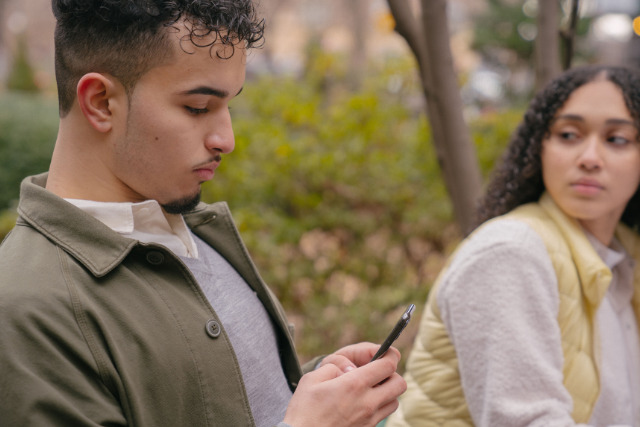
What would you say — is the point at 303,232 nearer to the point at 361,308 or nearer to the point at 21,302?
the point at 361,308

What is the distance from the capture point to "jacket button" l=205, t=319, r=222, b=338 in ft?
4.29

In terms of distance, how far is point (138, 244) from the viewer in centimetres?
129

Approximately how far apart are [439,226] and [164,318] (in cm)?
351

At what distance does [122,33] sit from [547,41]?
2.56 metres

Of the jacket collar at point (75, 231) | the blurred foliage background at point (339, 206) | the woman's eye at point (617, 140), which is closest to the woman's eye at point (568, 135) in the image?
the woman's eye at point (617, 140)

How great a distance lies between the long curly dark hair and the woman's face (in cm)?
3

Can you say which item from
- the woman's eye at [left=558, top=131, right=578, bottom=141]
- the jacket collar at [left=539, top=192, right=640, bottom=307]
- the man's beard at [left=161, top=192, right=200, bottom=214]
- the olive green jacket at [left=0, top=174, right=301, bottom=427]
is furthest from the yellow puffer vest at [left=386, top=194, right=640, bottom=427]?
the man's beard at [left=161, top=192, right=200, bottom=214]

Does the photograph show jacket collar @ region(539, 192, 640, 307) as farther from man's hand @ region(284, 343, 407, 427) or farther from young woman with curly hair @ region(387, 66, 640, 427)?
man's hand @ region(284, 343, 407, 427)

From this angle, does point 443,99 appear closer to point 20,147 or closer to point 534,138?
point 534,138

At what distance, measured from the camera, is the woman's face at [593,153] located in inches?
86.8

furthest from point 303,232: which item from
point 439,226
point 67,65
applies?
point 67,65

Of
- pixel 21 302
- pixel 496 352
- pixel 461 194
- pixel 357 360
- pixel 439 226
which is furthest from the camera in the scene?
pixel 439 226

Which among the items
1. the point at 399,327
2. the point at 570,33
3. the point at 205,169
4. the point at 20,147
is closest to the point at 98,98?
the point at 205,169

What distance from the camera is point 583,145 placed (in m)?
2.23
